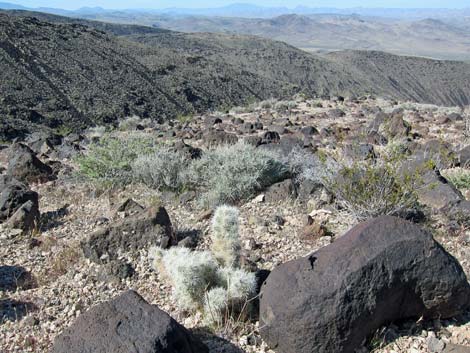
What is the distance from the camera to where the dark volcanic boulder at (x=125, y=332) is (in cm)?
275

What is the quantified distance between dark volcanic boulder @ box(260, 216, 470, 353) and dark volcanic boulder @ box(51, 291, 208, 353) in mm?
665

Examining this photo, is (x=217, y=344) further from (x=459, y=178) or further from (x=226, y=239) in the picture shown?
(x=459, y=178)

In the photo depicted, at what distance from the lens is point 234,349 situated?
3445mm

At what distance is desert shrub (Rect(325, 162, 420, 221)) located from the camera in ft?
16.7

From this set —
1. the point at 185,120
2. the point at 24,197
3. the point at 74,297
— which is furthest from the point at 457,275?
the point at 185,120

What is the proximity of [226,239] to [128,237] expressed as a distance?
116 cm

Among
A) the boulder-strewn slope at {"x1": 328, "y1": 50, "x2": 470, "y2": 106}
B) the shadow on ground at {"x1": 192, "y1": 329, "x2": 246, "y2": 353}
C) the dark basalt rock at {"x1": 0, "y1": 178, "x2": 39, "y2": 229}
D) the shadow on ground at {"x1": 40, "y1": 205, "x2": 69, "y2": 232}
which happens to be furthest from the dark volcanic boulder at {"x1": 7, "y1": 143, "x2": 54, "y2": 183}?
the boulder-strewn slope at {"x1": 328, "y1": 50, "x2": 470, "y2": 106}

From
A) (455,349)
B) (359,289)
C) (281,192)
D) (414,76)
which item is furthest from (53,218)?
(414,76)

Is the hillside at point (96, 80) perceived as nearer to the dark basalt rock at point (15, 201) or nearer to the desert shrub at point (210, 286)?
the dark basalt rock at point (15, 201)

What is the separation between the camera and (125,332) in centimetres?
282

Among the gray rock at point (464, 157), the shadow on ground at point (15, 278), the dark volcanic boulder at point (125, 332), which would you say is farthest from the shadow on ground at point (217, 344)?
the gray rock at point (464, 157)

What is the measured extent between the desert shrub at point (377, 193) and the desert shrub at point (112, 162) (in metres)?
3.55

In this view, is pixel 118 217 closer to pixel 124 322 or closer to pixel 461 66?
pixel 124 322

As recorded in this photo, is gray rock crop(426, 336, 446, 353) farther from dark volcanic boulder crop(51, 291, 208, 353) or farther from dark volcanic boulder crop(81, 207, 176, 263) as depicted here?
dark volcanic boulder crop(81, 207, 176, 263)
